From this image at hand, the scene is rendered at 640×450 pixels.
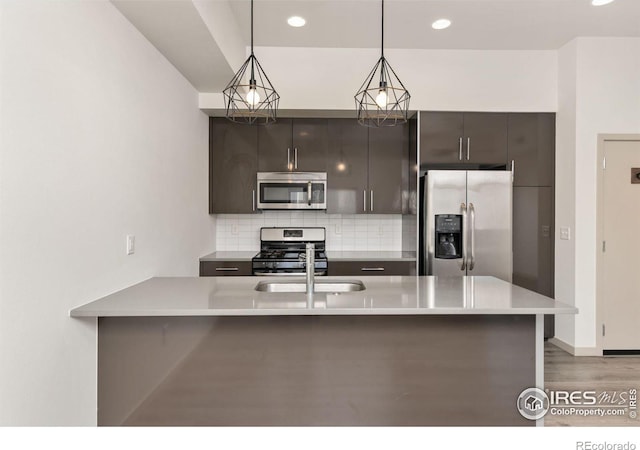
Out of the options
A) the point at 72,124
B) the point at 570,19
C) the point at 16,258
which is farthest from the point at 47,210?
the point at 570,19

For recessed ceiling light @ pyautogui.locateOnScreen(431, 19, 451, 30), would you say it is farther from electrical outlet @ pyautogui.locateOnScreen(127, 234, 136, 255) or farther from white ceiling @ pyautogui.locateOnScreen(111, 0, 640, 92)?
electrical outlet @ pyautogui.locateOnScreen(127, 234, 136, 255)

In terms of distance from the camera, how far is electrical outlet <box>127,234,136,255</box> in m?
2.30

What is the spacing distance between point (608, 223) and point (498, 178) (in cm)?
108

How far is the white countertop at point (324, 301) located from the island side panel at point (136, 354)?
0.12 meters

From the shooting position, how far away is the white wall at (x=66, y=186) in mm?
1413

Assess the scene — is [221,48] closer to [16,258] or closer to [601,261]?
[16,258]

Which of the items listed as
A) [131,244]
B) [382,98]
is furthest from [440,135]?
[131,244]

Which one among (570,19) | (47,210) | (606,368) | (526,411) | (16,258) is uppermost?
(570,19)

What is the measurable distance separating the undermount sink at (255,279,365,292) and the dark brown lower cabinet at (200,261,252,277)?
143 centimetres

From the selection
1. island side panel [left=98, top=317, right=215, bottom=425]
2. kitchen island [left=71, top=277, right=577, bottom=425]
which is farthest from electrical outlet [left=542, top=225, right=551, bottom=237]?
island side panel [left=98, top=317, right=215, bottom=425]

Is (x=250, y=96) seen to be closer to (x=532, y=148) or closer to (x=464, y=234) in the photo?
(x=464, y=234)

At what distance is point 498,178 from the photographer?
3.65 m

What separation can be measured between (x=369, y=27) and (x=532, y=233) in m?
2.43

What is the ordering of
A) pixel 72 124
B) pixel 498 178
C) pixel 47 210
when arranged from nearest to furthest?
pixel 47 210
pixel 72 124
pixel 498 178
